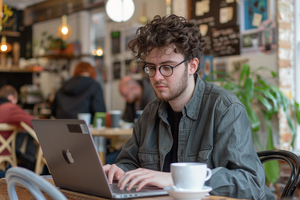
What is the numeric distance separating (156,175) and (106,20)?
520 centimetres

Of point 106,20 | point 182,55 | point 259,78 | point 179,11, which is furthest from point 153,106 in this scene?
point 106,20

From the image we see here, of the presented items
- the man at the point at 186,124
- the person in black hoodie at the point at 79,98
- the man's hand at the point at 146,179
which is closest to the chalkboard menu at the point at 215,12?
the person in black hoodie at the point at 79,98

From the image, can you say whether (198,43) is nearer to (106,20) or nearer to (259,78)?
(259,78)

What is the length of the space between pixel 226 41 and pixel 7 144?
239cm

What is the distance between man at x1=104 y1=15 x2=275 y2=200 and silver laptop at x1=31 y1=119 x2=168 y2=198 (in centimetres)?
16

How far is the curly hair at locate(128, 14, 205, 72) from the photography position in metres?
1.48

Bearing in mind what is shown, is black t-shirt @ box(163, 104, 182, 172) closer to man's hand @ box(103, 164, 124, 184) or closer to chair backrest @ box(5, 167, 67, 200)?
man's hand @ box(103, 164, 124, 184)

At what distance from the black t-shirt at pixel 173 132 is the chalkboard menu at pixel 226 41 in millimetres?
2191

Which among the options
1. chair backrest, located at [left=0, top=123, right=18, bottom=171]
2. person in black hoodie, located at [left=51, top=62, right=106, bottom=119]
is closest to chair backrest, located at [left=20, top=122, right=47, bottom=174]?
chair backrest, located at [left=0, top=123, right=18, bottom=171]

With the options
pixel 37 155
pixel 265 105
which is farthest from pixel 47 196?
pixel 37 155

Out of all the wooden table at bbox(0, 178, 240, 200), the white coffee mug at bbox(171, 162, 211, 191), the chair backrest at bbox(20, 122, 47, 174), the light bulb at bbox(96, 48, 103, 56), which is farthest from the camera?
the light bulb at bbox(96, 48, 103, 56)

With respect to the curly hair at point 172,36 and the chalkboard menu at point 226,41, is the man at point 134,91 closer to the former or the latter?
the chalkboard menu at point 226,41

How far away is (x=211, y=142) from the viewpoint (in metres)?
1.30

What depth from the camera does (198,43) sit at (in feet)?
5.24
